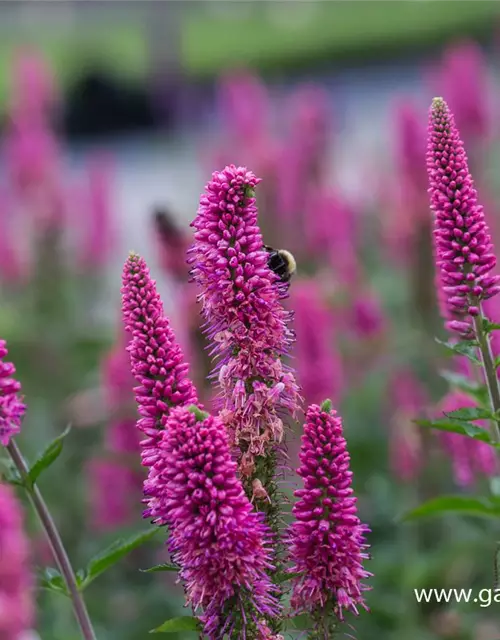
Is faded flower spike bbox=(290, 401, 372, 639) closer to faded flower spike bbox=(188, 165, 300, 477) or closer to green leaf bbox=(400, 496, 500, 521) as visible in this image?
faded flower spike bbox=(188, 165, 300, 477)

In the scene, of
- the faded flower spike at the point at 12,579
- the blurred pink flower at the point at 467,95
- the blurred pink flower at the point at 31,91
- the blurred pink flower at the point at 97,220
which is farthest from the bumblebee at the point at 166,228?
the blurred pink flower at the point at 31,91

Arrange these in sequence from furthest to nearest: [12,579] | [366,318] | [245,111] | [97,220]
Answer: [97,220]
[245,111]
[366,318]
[12,579]

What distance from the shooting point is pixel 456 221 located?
159 centimetres

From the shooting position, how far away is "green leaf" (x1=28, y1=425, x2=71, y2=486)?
63.2 inches

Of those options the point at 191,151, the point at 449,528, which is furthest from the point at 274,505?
the point at 191,151

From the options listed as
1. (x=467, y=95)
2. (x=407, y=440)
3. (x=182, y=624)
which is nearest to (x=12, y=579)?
(x=182, y=624)

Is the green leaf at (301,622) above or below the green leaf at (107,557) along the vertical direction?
below

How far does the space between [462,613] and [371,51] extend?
16.8 m

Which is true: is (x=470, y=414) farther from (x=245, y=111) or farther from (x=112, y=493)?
(x=245, y=111)

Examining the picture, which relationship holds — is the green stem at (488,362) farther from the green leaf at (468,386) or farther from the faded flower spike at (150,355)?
the faded flower spike at (150,355)

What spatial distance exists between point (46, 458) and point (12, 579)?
2.27ft

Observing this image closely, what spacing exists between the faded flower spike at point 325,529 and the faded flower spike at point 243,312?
0.08 meters

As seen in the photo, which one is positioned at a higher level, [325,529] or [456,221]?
[456,221]

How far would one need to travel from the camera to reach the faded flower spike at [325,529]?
4.69 ft
